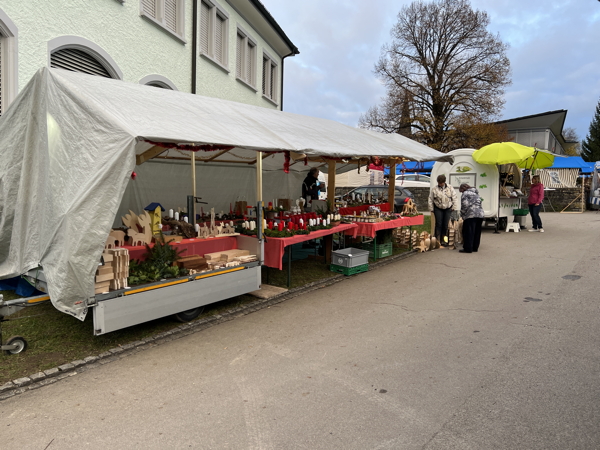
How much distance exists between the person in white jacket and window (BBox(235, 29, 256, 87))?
8012mm

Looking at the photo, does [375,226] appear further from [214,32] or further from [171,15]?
[214,32]

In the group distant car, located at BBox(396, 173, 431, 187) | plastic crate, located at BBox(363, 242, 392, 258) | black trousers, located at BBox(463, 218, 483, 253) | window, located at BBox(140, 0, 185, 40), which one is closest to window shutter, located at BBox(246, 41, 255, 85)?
window, located at BBox(140, 0, 185, 40)

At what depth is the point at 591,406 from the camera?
3430 mm

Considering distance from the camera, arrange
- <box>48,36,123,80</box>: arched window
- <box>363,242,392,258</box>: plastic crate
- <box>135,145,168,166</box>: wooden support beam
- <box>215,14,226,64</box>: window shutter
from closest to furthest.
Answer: <box>135,145,168,166</box>: wooden support beam, <box>48,36,123,80</box>: arched window, <box>363,242,392,258</box>: plastic crate, <box>215,14,226,64</box>: window shutter

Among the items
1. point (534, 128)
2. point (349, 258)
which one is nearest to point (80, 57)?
point (349, 258)

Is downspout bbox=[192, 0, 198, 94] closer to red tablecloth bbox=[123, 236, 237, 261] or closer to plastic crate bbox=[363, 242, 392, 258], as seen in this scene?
plastic crate bbox=[363, 242, 392, 258]

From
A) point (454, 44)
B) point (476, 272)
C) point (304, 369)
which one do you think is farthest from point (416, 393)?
point (454, 44)

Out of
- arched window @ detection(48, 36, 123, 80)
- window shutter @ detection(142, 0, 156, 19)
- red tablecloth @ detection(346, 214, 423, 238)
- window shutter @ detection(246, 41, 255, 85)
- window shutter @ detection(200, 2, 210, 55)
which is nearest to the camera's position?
arched window @ detection(48, 36, 123, 80)

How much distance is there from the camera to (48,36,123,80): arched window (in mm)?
8102

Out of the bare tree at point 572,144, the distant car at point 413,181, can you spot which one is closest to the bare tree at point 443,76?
the distant car at point 413,181

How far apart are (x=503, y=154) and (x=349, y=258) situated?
7213 mm

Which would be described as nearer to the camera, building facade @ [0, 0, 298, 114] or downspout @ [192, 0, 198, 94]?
building facade @ [0, 0, 298, 114]

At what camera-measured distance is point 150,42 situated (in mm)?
10484

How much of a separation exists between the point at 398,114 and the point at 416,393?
30.1m
